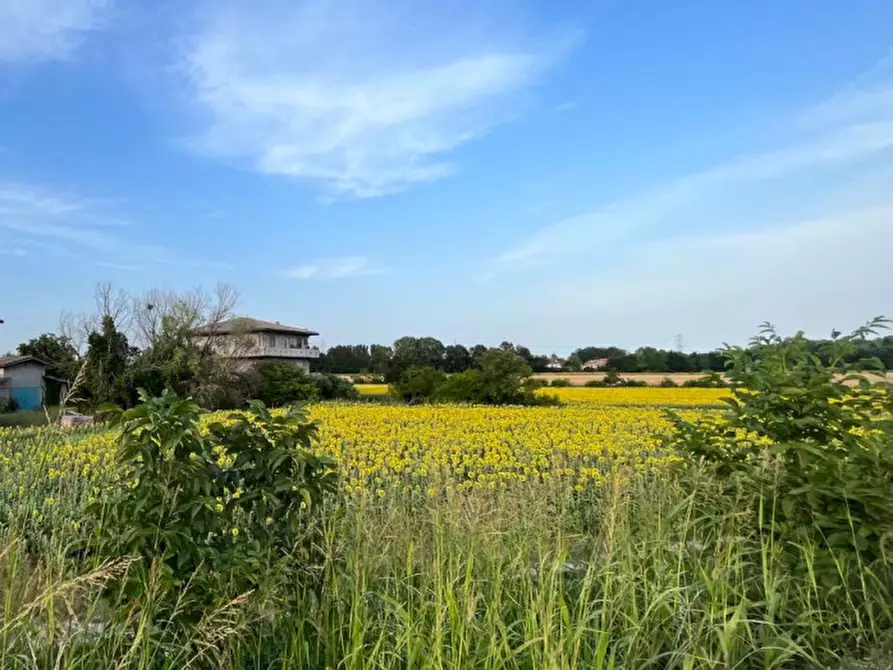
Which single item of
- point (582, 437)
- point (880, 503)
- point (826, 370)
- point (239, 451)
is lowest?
point (582, 437)

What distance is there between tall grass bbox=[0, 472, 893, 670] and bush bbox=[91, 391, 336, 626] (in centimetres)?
9

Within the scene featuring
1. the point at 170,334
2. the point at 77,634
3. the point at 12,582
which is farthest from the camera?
the point at 170,334

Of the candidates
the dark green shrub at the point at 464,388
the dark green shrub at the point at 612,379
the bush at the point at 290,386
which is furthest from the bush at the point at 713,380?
the dark green shrub at the point at 612,379

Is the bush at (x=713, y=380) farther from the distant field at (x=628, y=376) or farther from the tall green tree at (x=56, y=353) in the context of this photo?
the distant field at (x=628, y=376)

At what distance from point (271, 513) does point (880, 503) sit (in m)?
2.55

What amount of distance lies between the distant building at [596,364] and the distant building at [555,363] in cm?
317

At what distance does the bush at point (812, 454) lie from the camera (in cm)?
248

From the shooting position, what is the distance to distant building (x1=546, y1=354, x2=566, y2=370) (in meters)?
47.0

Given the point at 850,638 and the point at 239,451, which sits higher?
the point at 239,451

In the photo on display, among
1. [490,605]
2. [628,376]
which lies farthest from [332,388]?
[490,605]

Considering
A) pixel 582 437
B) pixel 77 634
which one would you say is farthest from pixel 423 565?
pixel 582 437

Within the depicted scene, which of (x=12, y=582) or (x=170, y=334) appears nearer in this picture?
(x=12, y=582)

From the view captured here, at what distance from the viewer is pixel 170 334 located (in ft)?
95.8

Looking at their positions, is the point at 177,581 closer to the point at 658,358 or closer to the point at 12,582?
the point at 12,582
